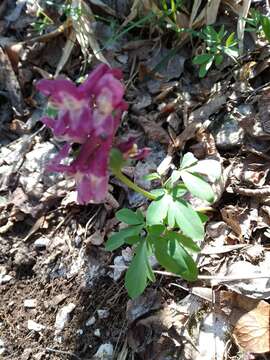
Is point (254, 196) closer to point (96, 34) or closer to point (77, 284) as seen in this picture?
point (77, 284)

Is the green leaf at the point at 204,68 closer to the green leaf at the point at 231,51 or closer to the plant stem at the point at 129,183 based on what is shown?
the green leaf at the point at 231,51

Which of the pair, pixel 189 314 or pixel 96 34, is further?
pixel 96 34

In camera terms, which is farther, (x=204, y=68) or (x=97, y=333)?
(x=204, y=68)

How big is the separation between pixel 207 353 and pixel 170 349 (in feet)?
0.54

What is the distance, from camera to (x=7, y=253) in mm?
2846

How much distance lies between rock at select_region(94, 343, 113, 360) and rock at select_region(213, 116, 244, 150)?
121 cm

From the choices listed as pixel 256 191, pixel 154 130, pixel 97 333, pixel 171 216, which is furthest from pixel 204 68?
pixel 97 333

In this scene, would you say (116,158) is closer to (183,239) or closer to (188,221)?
(188,221)

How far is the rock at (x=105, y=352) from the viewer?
2.38 metres

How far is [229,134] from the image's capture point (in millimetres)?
2859

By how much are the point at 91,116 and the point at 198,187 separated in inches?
20.9

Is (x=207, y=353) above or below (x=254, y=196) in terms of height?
below

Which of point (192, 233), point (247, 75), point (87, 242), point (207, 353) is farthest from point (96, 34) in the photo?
point (207, 353)

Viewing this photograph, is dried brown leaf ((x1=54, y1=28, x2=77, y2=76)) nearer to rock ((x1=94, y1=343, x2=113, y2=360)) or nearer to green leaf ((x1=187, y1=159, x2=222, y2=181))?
green leaf ((x1=187, y1=159, x2=222, y2=181))
